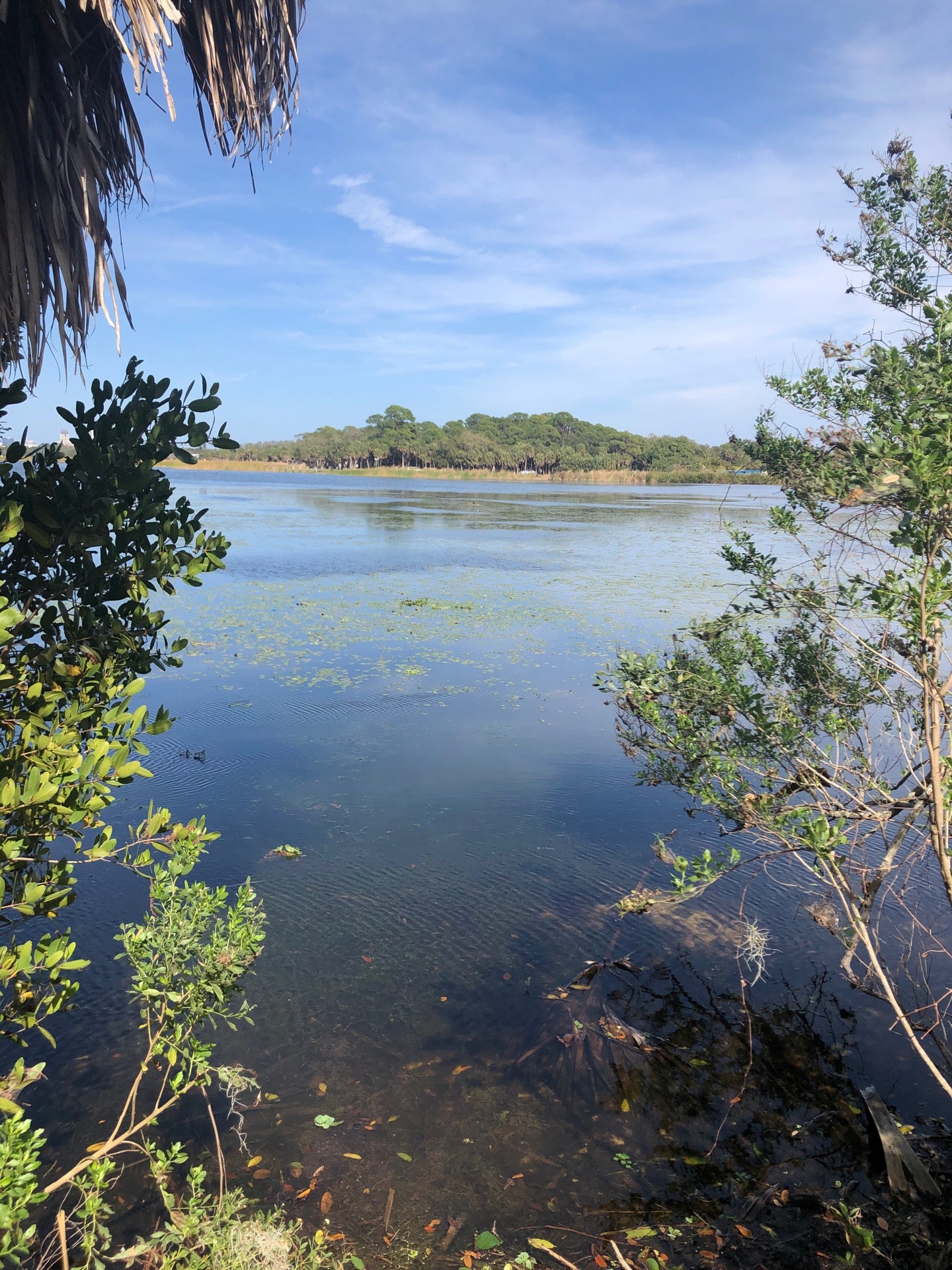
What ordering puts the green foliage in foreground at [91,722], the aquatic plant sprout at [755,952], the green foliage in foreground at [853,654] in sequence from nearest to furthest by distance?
the green foliage in foreground at [91,722] → the green foliage in foreground at [853,654] → the aquatic plant sprout at [755,952]

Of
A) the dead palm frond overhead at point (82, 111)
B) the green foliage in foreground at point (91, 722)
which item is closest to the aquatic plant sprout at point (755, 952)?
the green foliage in foreground at point (91, 722)

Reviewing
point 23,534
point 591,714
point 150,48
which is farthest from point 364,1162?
point 591,714

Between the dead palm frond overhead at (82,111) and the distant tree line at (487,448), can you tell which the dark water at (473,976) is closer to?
the dead palm frond overhead at (82,111)

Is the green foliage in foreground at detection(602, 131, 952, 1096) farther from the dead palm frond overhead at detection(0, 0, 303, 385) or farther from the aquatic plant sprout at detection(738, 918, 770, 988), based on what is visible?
the dead palm frond overhead at detection(0, 0, 303, 385)

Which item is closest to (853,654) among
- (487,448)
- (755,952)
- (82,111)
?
(755,952)

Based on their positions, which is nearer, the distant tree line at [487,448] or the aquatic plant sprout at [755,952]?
the aquatic plant sprout at [755,952]

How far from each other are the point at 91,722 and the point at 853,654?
408 centimetres

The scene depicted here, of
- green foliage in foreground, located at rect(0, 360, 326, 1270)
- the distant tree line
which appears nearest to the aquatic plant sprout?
green foliage in foreground, located at rect(0, 360, 326, 1270)

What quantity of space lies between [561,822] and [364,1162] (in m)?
4.31

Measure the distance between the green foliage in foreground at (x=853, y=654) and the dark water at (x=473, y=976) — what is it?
22.7 inches

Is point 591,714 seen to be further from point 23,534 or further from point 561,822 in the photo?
point 23,534

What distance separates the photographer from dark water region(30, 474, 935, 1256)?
422 centimetres

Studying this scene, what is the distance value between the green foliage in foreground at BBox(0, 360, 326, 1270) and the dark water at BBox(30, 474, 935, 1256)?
1399 millimetres

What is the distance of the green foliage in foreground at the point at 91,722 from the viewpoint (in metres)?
2.25
